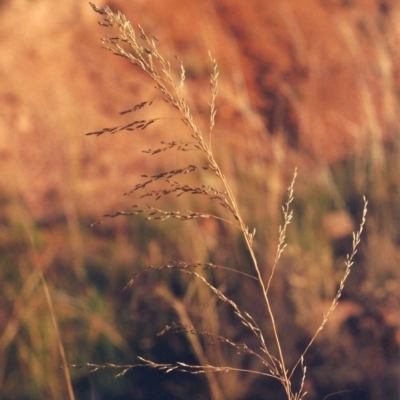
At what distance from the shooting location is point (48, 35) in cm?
379

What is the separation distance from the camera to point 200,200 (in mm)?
2525

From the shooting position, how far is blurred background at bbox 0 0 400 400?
1977 millimetres

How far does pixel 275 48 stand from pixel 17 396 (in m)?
2.35

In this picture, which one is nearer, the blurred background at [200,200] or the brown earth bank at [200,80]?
the blurred background at [200,200]

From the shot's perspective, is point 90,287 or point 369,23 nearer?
point 90,287

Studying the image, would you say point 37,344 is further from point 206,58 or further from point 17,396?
point 206,58

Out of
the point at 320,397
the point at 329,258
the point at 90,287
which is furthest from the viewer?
the point at 90,287

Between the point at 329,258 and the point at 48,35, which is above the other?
the point at 48,35

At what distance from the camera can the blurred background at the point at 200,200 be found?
6.48 feet

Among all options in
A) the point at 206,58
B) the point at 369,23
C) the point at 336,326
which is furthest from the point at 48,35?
the point at 336,326

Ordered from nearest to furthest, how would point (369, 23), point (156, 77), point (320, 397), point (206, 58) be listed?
point (156, 77)
point (320, 397)
point (369, 23)
point (206, 58)

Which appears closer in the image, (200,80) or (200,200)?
(200,200)

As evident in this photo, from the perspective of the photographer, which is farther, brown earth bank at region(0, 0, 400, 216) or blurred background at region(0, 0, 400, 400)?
brown earth bank at region(0, 0, 400, 216)

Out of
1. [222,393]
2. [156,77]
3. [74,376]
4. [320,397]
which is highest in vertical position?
[156,77]
